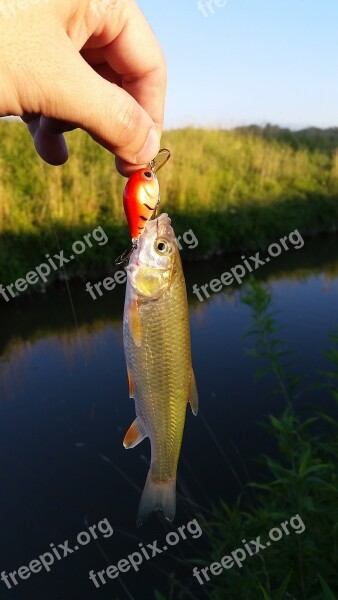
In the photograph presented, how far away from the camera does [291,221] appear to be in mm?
11688

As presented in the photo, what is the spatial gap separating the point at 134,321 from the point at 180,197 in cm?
865

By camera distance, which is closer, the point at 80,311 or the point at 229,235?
the point at 80,311

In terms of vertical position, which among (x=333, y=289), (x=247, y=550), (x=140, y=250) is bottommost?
(x=247, y=550)

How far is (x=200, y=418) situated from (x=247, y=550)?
2520 millimetres

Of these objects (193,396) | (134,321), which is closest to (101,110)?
(134,321)

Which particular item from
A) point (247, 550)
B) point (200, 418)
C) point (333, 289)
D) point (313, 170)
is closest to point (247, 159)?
point (313, 170)

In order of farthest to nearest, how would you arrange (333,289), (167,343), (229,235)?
(229,235)
(333,289)
(167,343)

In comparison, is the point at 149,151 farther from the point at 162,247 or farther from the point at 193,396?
the point at 193,396

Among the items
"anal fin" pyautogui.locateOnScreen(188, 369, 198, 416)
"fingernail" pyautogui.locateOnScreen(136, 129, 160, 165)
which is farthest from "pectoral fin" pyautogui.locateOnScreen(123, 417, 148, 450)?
"fingernail" pyautogui.locateOnScreen(136, 129, 160, 165)

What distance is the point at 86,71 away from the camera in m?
1.16

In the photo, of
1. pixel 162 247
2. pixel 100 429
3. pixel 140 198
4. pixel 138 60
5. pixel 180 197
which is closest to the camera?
pixel 140 198

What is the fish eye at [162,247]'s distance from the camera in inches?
49.2

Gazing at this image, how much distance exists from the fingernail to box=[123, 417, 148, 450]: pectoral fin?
626 millimetres

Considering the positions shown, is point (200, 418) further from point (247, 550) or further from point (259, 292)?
point (247, 550)
